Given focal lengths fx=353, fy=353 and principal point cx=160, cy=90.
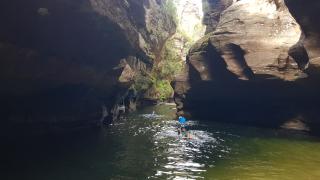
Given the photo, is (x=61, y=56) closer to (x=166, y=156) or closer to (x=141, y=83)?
(x=166, y=156)

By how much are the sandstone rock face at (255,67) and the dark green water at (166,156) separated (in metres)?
5.36

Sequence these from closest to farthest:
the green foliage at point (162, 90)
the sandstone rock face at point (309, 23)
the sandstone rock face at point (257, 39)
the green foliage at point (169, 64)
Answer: the sandstone rock face at point (309, 23)
the sandstone rock face at point (257, 39)
the green foliage at point (162, 90)
the green foliage at point (169, 64)

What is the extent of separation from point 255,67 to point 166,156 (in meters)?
19.6

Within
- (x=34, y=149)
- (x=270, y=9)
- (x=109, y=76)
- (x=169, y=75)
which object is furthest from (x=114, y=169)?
(x=169, y=75)

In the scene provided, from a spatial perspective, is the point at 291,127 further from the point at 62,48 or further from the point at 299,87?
the point at 62,48

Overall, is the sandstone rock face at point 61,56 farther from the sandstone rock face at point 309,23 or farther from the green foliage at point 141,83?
the green foliage at point 141,83

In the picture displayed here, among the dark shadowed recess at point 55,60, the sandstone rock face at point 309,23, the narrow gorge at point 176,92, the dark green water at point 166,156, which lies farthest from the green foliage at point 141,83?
the sandstone rock face at point 309,23

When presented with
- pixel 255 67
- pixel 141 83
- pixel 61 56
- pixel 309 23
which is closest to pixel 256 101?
pixel 255 67

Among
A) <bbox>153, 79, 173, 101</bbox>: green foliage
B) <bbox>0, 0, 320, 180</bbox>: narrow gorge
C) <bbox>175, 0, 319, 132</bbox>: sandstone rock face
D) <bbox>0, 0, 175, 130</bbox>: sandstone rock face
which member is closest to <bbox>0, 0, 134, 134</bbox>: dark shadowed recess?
<bbox>0, 0, 175, 130</bbox>: sandstone rock face

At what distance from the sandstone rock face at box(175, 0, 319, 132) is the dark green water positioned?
5.36 metres

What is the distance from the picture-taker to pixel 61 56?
3838cm

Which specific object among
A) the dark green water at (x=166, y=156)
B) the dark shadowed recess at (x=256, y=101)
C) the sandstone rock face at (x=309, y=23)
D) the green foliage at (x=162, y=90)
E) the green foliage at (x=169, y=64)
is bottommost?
the dark green water at (x=166, y=156)

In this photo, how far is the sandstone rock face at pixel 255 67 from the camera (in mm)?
42156

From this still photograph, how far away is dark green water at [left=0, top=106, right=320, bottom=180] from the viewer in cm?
2402
